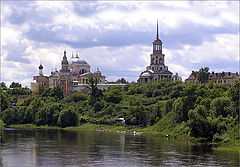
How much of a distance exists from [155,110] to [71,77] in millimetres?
80538

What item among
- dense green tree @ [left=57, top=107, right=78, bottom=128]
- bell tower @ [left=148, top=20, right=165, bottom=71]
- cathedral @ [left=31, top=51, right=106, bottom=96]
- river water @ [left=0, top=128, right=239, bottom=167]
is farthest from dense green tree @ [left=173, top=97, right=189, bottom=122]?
bell tower @ [left=148, top=20, right=165, bottom=71]

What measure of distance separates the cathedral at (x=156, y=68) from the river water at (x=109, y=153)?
89547 mm

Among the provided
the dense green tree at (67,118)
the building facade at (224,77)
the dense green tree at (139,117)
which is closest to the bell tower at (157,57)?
the building facade at (224,77)

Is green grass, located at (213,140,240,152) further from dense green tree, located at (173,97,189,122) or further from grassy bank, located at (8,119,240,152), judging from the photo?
dense green tree, located at (173,97,189,122)

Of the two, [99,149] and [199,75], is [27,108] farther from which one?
[99,149]

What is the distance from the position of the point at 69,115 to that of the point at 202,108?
47.5 metres

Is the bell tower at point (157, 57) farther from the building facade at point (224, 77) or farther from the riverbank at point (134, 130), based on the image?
the riverbank at point (134, 130)

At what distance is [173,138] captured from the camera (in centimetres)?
8212

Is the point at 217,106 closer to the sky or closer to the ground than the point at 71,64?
closer to the ground

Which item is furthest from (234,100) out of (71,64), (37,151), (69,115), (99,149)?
(71,64)

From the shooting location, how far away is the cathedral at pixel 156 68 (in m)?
167

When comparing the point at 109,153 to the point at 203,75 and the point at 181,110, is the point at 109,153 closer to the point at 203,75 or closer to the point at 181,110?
the point at 181,110

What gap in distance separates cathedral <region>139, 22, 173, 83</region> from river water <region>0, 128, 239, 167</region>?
89.5m

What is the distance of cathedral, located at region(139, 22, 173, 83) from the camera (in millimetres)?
167250
